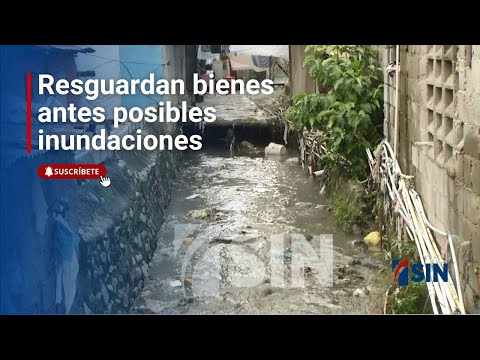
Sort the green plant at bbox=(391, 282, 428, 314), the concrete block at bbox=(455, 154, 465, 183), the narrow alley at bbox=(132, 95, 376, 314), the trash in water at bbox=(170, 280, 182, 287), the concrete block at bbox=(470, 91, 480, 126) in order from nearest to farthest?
1. the concrete block at bbox=(470, 91, 480, 126)
2. the concrete block at bbox=(455, 154, 465, 183)
3. the green plant at bbox=(391, 282, 428, 314)
4. the narrow alley at bbox=(132, 95, 376, 314)
5. the trash in water at bbox=(170, 280, 182, 287)

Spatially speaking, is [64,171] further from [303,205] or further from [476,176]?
[303,205]

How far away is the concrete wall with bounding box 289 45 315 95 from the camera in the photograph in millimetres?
5348

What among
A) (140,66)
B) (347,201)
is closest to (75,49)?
(140,66)

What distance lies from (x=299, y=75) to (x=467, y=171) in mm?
→ 2759

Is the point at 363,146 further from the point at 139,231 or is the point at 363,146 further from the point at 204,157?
the point at 139,231

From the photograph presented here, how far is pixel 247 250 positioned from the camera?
4.25 metres

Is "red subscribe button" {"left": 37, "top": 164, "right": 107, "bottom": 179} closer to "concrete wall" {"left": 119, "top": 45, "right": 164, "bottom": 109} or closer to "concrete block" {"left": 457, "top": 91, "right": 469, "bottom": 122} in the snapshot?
"concrete wall" {"left": 119, "top": 45, "right": 164, "bottom": 109}

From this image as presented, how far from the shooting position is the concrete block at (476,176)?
2.81 meters

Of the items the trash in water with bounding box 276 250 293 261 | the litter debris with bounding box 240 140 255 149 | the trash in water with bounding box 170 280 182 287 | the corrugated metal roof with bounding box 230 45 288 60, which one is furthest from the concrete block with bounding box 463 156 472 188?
the litter debris with bounding box 240 140 255 149

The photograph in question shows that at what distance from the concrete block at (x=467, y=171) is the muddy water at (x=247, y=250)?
49.8 inches

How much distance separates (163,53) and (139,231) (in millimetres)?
1151

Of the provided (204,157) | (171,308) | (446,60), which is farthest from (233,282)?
(446,60)

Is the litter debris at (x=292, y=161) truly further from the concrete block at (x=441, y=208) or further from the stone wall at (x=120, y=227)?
the concrete block at (x=441, y=208)

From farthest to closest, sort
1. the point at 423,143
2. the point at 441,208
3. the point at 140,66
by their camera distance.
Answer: the point at 423,143 < the point at 140,66 < the point at 441,208
